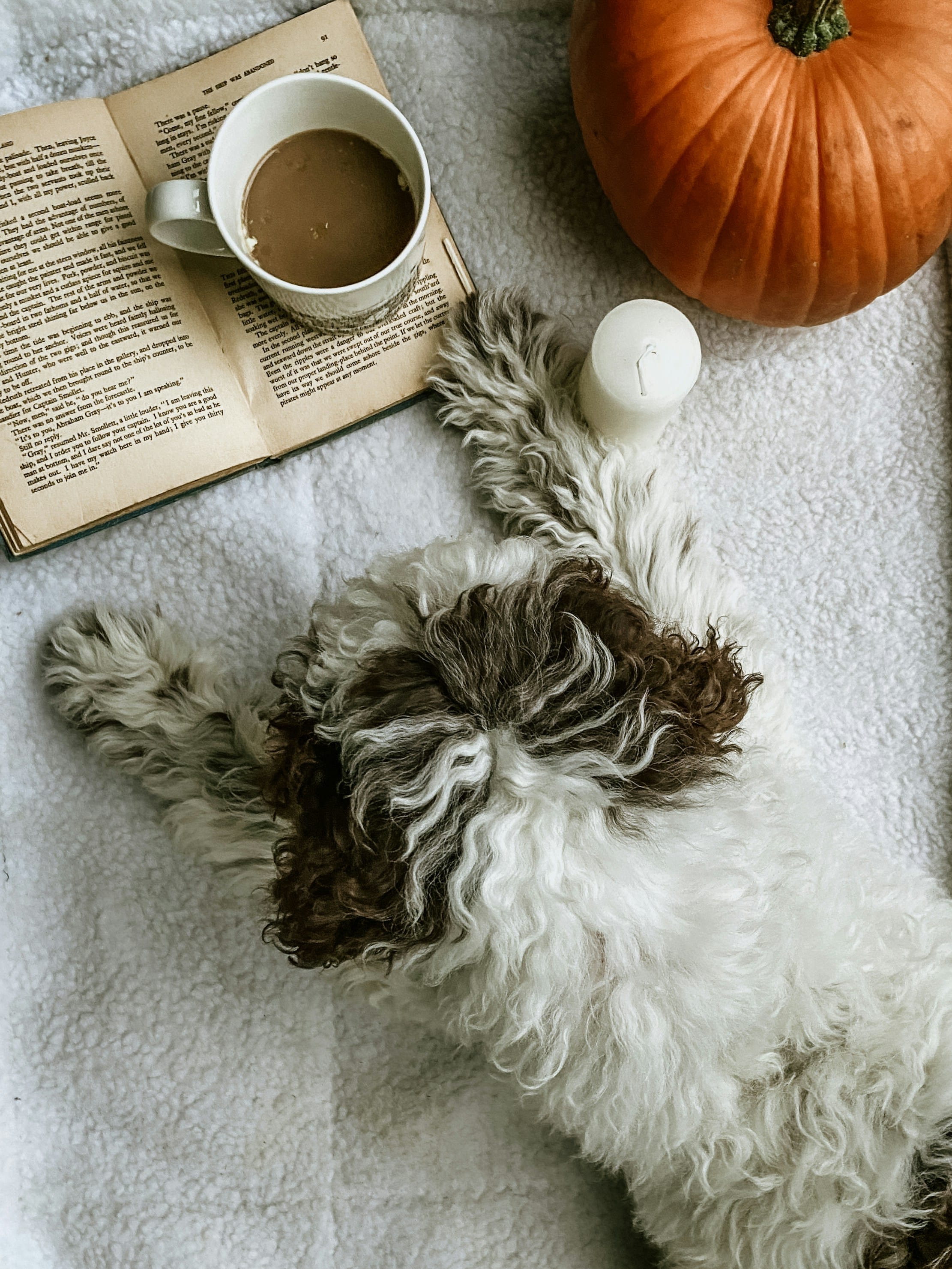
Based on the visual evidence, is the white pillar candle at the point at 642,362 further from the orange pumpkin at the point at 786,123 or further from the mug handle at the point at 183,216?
the mug handle at the point at 183,216

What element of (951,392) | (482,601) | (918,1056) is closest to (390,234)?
(482,601)

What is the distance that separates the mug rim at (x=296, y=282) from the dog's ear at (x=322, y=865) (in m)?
0.47

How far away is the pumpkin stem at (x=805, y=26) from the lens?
1.04 m

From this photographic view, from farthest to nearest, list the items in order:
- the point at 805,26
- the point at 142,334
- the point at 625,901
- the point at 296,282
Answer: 1. the point at 142,334
2. the point at 296,282
3. the point at 805,26
4. the point at 625,901

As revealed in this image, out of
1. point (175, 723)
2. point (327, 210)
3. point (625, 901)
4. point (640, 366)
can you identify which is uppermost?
point (327, 210)

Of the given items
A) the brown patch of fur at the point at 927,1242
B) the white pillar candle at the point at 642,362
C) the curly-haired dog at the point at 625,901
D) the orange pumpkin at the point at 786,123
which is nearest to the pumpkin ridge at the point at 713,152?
the orange pumpkin at the point at 786,123

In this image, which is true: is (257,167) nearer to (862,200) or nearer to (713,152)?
(713,152)

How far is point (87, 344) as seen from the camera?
49.1 inches

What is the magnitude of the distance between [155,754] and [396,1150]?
58cm

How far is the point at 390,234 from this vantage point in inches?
45.8

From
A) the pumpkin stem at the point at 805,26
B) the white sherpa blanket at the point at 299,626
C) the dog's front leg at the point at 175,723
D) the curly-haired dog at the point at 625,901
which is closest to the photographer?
the curly-haired dog at the point at 625,901

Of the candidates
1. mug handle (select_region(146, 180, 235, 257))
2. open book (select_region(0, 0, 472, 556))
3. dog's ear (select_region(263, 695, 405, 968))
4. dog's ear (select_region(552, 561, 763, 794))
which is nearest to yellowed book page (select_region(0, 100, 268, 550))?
open book (select_region(0, 0, 472, 556))

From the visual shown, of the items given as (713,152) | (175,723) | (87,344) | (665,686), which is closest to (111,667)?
(175,723)

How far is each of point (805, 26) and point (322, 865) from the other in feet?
3.17
